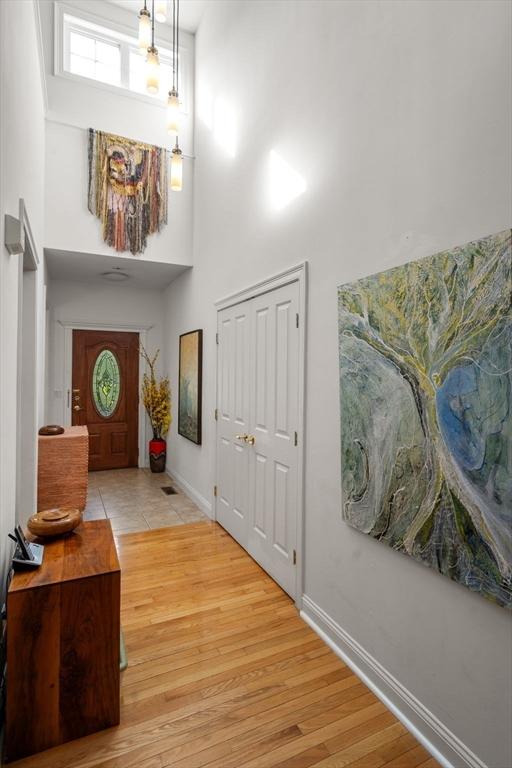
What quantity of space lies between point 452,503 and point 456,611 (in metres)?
0.42

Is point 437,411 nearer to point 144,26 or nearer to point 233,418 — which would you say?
point 233,418

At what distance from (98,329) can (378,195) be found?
484 cm

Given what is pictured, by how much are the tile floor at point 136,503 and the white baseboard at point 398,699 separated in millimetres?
2063

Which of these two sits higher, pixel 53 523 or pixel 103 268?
pixel 103 268

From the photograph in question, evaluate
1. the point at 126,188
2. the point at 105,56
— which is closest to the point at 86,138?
the point at 126,188

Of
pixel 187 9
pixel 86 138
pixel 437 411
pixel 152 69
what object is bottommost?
pixel 437 411

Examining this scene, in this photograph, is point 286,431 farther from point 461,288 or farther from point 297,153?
point 297,153

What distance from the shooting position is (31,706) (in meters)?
1.62

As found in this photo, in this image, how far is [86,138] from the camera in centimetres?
431

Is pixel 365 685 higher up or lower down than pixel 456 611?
lower down

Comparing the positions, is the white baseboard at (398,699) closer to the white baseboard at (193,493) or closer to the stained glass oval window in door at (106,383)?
the white baseboard at (193,493)

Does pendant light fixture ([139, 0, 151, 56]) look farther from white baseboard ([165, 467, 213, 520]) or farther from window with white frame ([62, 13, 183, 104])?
white baseboard ([165, 467, 213, 520])

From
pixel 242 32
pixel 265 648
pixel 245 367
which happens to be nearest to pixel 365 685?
pixel 265 648

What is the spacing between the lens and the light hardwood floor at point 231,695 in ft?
5.43
